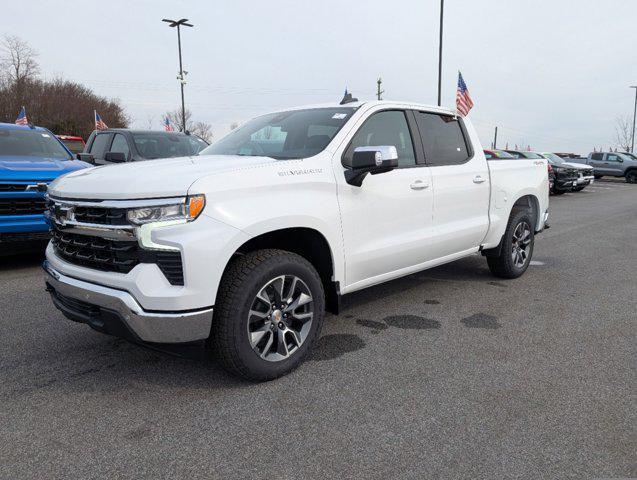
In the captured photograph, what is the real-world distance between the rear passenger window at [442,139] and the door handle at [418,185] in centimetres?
27

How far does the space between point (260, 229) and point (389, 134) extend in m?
1.66

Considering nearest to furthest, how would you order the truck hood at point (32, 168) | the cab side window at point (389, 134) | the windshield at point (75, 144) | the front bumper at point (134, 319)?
1. the front bumper at point (134, 319)
2. the cab side window at point (389, 134)
3. the truck hood at point (32, 168)
4. the windshield at point (75, 144)

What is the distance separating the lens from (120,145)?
8727mm

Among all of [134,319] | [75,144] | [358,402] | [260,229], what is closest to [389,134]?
[260,229]

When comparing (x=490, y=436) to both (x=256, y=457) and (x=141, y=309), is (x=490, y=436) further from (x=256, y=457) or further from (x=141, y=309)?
(x=141, y=309)

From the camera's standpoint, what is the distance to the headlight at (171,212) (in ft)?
8.98

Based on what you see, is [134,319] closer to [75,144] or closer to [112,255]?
[112,255]

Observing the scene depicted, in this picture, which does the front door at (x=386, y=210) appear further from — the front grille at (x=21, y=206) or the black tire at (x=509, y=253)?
the front grille at (x=21, y=206)

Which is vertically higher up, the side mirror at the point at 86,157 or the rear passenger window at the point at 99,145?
the rear passenger window at the point at 99,145

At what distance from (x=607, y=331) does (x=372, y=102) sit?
104 inches

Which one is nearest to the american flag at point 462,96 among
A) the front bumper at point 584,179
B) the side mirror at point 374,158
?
the front bumper at point 584,179

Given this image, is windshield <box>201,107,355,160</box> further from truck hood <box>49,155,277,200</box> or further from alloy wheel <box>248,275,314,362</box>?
alloy wheel <box>248,275,314,362</box>

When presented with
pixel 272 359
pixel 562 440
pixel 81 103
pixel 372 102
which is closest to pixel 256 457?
pixel 272 359

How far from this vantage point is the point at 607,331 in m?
4.09
